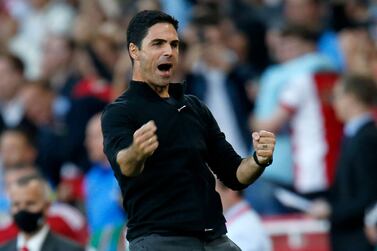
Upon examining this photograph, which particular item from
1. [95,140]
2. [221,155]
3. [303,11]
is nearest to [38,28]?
[303,11]

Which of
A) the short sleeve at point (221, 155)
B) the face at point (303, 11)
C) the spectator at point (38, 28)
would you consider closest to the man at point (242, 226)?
the short sleeve at point (221, 155)

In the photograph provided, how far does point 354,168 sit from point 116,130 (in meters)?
3.97

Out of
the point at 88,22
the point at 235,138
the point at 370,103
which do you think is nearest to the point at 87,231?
the point at 235,138

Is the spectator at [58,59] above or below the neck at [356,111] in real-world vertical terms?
above

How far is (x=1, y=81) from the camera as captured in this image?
1331 cm

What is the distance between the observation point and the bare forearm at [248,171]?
18.7 feet

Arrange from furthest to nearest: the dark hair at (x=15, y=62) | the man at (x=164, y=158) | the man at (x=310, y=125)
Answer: the dark hair at (x=15, y=62), the man at (x=310, y=125), the man at (x=164, y=158)

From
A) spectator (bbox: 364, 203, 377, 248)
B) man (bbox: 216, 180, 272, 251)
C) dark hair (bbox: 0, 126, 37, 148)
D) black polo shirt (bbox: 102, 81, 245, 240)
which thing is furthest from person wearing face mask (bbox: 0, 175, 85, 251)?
dark hair (bbox: 0, 126, 37, 148)

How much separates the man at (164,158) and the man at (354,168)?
3509 millimetres

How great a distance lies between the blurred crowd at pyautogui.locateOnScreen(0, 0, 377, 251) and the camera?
1026 centimetres

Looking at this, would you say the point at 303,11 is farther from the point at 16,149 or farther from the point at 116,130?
the point at 116,130

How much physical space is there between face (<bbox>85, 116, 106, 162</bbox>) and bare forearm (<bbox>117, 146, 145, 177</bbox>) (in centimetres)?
494

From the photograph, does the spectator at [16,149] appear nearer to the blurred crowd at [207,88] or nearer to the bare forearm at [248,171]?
the blurred crowd at [207,88]

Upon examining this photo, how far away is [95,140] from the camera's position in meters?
10.5
